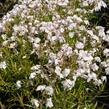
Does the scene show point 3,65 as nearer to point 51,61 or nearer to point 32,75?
point 32,75

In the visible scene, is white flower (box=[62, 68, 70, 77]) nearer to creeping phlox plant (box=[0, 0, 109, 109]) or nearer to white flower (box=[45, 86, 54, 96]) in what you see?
creeping phlox plant (box=[0, 0, 109, 109])

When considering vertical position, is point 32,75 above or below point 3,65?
below

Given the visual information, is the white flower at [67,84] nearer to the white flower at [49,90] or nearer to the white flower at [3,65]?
the white flower at [49,90]

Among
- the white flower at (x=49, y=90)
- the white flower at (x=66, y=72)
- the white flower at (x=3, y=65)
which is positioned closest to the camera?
the white flower at (x=49, y=90)

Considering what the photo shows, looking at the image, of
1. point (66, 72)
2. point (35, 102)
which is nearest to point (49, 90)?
point (35, 102)

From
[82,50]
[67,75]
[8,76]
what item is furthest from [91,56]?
[8,76]

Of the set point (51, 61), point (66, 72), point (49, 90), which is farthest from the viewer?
point (51, 61)

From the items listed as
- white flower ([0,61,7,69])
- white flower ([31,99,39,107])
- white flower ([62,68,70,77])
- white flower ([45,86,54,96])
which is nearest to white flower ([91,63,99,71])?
white flower ([62,68,70,77])

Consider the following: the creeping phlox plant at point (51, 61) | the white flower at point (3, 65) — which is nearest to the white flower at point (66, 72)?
the creeping phlox plant at point (51, 61)
